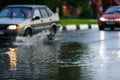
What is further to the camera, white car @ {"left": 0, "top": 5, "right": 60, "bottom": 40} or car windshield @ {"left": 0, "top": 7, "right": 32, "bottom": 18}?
car windshield @ {"left": 0, "top": 7, "right": 32, "bottom": 18}

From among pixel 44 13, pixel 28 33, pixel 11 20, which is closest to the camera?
pixel 11 20

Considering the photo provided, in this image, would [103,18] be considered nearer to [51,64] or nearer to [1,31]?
[1,31]

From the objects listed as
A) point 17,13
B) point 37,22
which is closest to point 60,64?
point 37,22

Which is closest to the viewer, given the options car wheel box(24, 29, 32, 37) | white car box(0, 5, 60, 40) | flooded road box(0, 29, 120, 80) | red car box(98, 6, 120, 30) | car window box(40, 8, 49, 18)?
flooded road box(0, 29, 120, 80)

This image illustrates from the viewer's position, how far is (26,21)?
19641 mm

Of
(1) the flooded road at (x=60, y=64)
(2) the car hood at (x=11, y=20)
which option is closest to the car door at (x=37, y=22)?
(2) the car hood at (x=11, y=20)

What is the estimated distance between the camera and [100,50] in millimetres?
16234

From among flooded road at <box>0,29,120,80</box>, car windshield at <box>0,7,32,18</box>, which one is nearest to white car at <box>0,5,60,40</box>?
car windshield at <box>0,7,32,18</box>

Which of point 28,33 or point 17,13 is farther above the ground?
point 17,13

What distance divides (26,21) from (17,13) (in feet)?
3.04

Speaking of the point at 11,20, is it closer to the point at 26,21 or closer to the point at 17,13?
the point at 26,21

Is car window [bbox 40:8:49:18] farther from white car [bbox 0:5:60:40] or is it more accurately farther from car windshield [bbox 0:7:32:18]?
car windshield [bbox 0:7:32:18]

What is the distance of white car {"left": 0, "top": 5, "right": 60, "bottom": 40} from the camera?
19250mm

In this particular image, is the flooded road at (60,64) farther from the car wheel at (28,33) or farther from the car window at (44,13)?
the car window at (44,13)
